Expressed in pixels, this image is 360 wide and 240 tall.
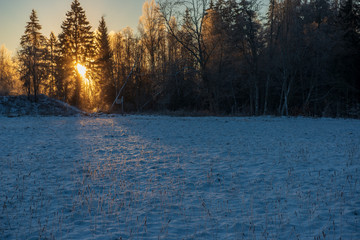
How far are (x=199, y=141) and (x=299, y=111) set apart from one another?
1814 cm

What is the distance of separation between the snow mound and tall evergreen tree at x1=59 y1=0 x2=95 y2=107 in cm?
784

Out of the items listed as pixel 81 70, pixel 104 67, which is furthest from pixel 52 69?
pixel 104 67

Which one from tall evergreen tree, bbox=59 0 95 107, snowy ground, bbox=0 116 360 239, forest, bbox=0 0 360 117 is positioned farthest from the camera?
tall evergreen tree, bbox=59 0 95 107

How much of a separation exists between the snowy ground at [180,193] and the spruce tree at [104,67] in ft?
92.6

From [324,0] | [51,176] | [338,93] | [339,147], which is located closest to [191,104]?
[338,93]

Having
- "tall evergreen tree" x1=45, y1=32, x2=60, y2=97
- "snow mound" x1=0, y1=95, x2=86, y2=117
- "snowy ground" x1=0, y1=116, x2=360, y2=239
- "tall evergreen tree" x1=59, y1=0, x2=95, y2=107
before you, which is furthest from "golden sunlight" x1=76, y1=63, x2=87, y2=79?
"snowy ground" x1=0, y1=116, x2=360, y2=239

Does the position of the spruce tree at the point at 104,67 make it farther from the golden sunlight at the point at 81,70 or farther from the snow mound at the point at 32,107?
the snow mound at the point at 32,107

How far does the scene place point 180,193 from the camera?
17.8 ft

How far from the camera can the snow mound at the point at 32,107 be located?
26.3 m

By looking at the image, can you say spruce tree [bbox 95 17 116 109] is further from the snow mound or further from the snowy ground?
the snowy ground

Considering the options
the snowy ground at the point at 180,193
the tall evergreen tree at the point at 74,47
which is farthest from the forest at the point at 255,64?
the snowy ground at the point at 180,193

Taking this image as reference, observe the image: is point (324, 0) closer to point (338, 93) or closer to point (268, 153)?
point (338, 93)

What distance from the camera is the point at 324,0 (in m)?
31.4

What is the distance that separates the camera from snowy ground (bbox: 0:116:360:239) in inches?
153
